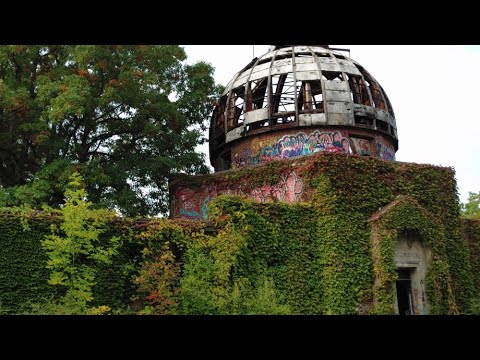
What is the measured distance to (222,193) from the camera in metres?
21.0

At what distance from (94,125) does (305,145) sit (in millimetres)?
7653

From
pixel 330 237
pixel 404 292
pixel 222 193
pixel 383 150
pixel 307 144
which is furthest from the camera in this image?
pixel 383 150

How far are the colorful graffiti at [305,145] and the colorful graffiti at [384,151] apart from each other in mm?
Answer: 1481

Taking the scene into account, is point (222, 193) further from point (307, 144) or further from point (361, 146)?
point (361, 146)

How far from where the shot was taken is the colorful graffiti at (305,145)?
69.4 feet

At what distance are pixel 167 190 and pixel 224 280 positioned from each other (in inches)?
325

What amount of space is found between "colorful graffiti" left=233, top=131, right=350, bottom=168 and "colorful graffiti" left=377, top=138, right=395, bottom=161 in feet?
4.86

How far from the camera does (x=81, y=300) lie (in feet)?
Answer: 44.0

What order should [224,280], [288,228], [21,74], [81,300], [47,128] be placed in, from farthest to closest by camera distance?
[21,74] → [47,128] → [288,228] → [224,280] → [81,300]

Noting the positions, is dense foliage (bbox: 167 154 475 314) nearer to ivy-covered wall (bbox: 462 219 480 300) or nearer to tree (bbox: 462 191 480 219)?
ivy-covered wall (bbox: 462 219 480 300)

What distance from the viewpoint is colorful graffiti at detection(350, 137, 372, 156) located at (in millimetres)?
21609

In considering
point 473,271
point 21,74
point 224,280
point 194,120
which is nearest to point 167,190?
point 194,120

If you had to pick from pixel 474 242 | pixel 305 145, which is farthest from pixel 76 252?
pixel 474 242

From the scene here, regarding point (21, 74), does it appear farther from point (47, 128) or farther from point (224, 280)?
point (224, 280)
